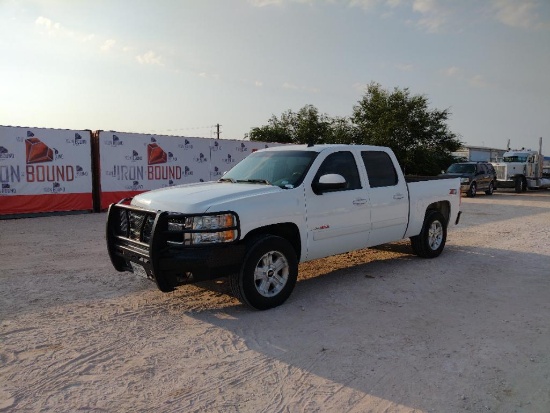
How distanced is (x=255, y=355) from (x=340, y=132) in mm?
30892

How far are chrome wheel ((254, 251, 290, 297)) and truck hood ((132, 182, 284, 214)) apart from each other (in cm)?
73

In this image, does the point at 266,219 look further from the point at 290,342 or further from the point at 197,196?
the point at 290,342

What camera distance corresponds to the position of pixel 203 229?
4.57 m

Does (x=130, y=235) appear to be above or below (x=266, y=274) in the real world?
above

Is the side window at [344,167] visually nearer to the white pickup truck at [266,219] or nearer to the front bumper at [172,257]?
→ the white pickup truck at [266,219]

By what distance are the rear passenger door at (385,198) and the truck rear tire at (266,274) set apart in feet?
5.78

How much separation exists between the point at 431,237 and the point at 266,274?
12.9ft

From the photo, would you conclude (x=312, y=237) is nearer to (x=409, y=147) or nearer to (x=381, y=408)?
(x=381, y=408)

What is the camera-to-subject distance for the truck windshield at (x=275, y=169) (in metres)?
5.63

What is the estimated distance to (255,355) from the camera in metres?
3.93

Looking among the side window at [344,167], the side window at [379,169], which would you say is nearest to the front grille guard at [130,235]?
the side window at [344,167]

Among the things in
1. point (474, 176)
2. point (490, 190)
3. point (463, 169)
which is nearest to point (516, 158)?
point (490, 190)

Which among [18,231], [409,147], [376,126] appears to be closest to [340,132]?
[376,126]

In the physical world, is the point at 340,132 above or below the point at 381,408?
above
